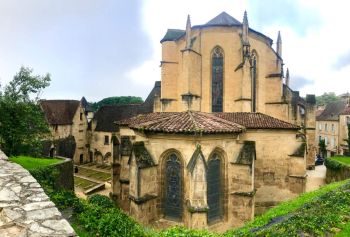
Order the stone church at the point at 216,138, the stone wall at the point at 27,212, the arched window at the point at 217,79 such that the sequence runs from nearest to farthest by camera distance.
Result: the stone wall at the point at 27,212 < the stone church at the point at 216,138 < the arched window at the point at 217,79

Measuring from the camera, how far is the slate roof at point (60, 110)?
37969mm

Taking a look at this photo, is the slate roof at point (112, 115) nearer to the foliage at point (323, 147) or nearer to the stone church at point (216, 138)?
the stone church at point (216, 138)

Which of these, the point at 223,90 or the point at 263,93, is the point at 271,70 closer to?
the point at 263,93

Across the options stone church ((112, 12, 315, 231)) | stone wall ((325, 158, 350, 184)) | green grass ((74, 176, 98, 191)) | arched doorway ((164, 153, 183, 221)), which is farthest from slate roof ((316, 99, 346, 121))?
arched doorway ((164, 153, 183, 221))

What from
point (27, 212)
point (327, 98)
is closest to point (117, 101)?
point (327, 98)

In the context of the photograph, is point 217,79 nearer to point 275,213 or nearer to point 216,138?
point 216,138

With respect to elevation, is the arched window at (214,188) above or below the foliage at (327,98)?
below

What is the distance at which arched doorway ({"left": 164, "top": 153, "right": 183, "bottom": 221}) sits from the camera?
43.8 feet

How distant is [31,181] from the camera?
518 cm

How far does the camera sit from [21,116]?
1374 centimetres

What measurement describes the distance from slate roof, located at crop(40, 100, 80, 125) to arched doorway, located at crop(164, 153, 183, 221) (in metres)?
29.1

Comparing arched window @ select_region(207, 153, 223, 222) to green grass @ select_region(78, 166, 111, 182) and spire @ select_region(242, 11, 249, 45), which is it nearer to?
spire @ select_region(242, 11, 249, 45)

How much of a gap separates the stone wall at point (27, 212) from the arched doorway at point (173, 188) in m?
8.74

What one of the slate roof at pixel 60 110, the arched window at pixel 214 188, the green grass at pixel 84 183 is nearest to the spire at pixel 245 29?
the arched window at pixel 214 188
